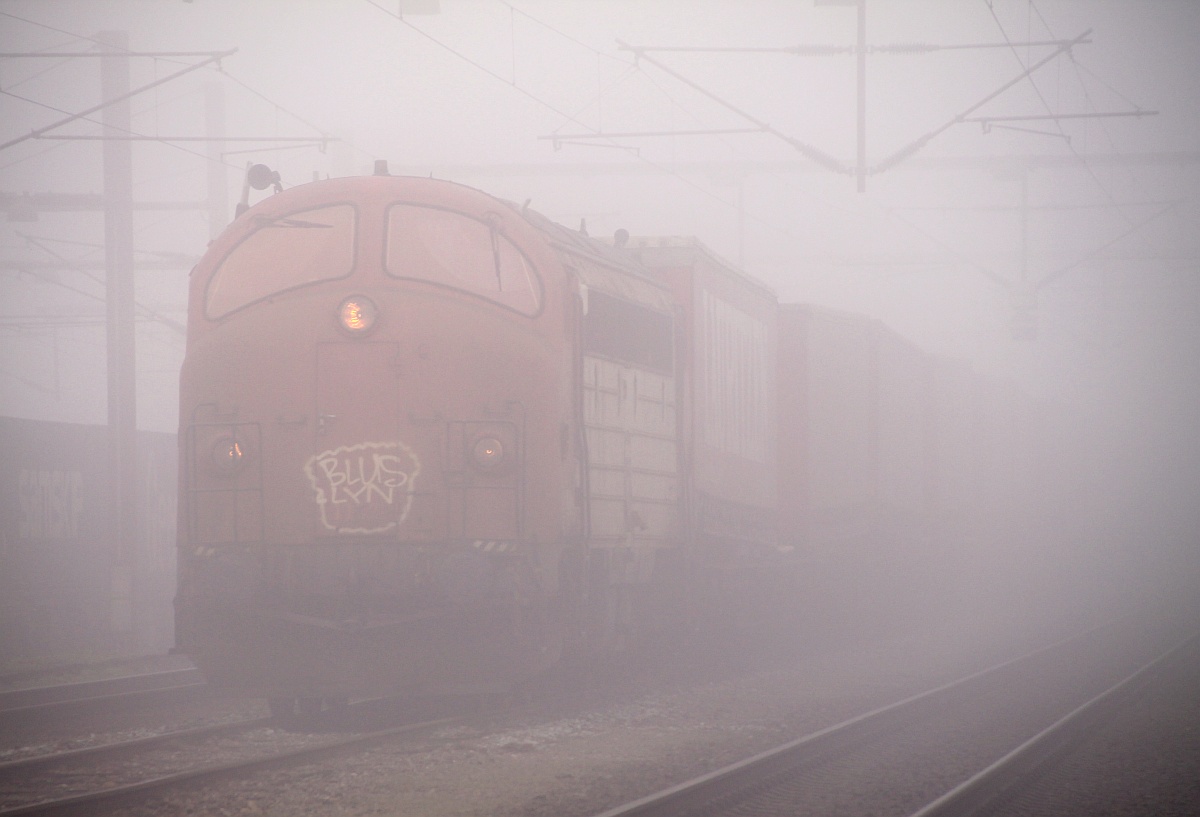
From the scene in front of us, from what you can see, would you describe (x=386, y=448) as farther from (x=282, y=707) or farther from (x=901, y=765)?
(x=901, y=765)

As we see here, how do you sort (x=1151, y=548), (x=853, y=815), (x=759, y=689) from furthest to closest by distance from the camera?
(x=1151, y=548)
(x=759, y=689)
(x=853, y=815)

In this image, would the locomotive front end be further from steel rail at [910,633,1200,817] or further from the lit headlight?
steel rail at [910,633,1200,817]

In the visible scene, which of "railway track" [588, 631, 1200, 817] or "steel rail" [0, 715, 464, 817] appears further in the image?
"railway track" [588, 631, 1200, 817]

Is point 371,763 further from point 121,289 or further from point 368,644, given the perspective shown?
point 121,289

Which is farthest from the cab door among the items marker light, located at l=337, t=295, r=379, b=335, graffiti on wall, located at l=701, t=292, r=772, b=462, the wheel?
graffiti on wall, located at l=701, t=292, r=772, b=462

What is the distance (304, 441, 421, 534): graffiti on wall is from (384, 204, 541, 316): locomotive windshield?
128 cm

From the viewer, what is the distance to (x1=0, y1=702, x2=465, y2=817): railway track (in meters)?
6.93

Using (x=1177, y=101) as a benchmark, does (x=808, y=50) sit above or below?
below

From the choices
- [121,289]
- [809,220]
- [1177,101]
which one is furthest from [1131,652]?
[809,220]

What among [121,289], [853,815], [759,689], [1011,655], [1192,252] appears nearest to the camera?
[853,815]

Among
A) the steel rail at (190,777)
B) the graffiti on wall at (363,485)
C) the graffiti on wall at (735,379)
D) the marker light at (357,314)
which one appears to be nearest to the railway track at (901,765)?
the steel rail at (190,777)

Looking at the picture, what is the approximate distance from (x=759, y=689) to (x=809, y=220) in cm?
4787

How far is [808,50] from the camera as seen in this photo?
16.8 m

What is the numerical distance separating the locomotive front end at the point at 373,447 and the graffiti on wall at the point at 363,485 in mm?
13
